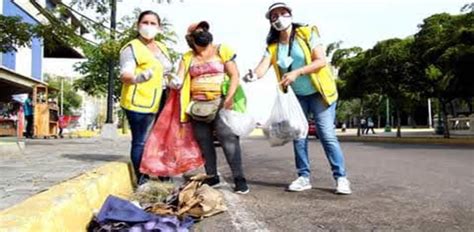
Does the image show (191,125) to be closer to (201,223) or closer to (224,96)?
(224,96)

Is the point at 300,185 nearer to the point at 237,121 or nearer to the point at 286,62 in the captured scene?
the point at 237,121

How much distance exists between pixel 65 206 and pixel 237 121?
2.19 m

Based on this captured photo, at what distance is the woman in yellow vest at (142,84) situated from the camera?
5320 millimetres

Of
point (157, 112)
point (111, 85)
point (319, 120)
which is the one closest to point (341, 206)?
point (319, 120)

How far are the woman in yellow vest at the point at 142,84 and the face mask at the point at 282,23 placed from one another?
3.73 ft

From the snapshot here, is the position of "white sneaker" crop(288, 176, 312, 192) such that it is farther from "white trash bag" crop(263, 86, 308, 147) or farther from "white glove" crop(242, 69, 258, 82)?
"white glove" crop(242, 69, 258, 82)

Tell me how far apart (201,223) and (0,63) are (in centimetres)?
2051

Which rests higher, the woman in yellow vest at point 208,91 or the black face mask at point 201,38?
the black face mask at point 201,38

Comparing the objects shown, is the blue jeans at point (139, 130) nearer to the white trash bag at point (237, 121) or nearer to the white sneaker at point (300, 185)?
the white trash bag at point (237, 121)

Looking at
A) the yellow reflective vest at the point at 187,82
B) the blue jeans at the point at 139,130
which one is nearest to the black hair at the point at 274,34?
the yellow reflective vest at the point at 187,82

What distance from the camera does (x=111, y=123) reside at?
772 inches

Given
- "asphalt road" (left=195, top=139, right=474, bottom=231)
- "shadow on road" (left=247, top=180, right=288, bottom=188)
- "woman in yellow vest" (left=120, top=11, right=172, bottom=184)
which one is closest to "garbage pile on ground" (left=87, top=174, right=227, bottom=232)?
"asphalt road" (left=195, top=139, right=474, bottom=231)

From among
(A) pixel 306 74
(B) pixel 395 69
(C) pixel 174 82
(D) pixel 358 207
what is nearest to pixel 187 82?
(C) pixel 174 82

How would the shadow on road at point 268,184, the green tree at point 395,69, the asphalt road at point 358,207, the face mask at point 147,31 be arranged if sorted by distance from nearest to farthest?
the asphalt road at point 358,207 < the face mask at point 147,31 < the shadow on road at point 268,184 < the green tree at point 395,69
